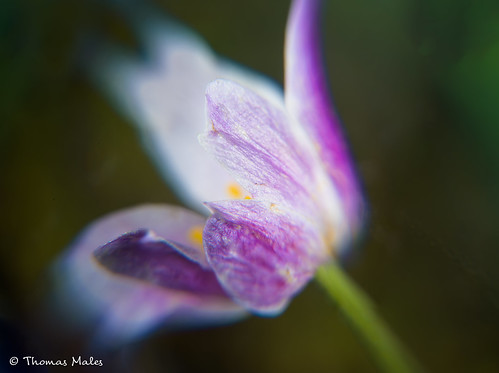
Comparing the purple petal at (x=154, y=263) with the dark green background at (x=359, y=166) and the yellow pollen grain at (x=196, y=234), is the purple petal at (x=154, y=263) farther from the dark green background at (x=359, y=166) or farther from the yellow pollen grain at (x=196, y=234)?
the dark green background at (x=359, y=166)

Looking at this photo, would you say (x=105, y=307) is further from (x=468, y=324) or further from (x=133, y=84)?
(x=468, y=324)

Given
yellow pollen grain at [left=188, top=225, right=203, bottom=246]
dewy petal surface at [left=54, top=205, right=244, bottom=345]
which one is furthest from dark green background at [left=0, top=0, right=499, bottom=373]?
yellow pollen grain at [left=188, top=225, right=203, bottom=246]

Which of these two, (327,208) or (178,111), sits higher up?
(178,111)

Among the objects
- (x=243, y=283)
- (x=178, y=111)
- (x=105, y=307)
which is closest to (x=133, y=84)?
(x=178, y=111)

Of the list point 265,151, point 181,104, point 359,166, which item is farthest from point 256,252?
point 359,166

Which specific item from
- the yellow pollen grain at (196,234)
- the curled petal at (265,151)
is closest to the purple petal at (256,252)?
the curled petal at (265,151)

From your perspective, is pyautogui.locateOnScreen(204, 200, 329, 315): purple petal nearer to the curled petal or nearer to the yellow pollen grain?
the curled petal
